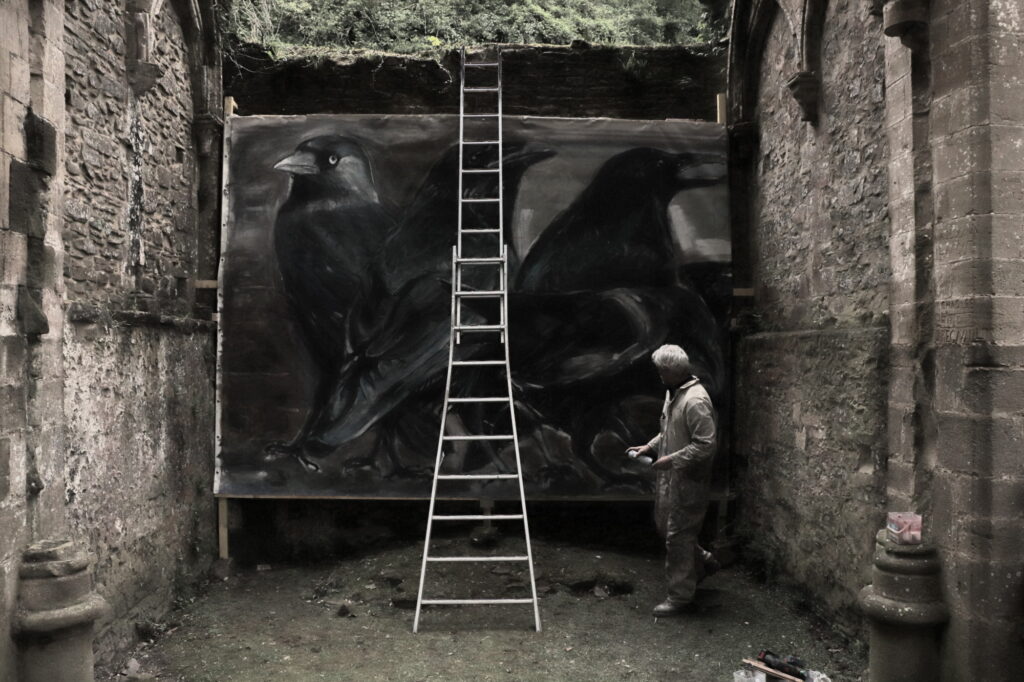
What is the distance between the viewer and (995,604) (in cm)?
372

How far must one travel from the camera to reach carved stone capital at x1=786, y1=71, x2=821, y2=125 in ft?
19.1

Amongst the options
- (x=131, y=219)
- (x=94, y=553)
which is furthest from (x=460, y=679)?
(x=131, y=219)

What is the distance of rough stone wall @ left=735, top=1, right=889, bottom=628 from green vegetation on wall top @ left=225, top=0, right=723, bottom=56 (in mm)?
2606

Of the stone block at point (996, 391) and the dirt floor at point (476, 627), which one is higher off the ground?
the stone block at point (996, 391)

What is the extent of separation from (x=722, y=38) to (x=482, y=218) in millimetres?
2996

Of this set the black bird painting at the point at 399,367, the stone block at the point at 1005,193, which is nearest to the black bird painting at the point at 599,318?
the black bird painting at the point at 399,367

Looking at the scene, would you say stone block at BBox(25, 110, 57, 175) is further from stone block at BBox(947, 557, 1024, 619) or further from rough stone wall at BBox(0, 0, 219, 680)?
stone block at BBox(947, 557, 1024, 619)

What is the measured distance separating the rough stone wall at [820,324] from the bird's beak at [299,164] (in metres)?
3.90

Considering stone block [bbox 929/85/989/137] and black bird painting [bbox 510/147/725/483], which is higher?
stone block [bbox 929/85/989/137]

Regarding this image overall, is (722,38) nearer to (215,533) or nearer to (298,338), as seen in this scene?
(298,338)

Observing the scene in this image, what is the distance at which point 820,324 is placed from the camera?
19.0 ft

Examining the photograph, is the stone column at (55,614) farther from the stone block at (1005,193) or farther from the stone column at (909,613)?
the stone block at (1005,193)

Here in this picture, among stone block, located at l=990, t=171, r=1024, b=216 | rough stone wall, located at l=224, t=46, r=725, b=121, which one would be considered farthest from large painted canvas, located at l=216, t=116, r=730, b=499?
stone block, located at l=990, t=171, r=1024, b=216

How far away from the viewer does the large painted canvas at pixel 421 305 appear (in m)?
6.99
